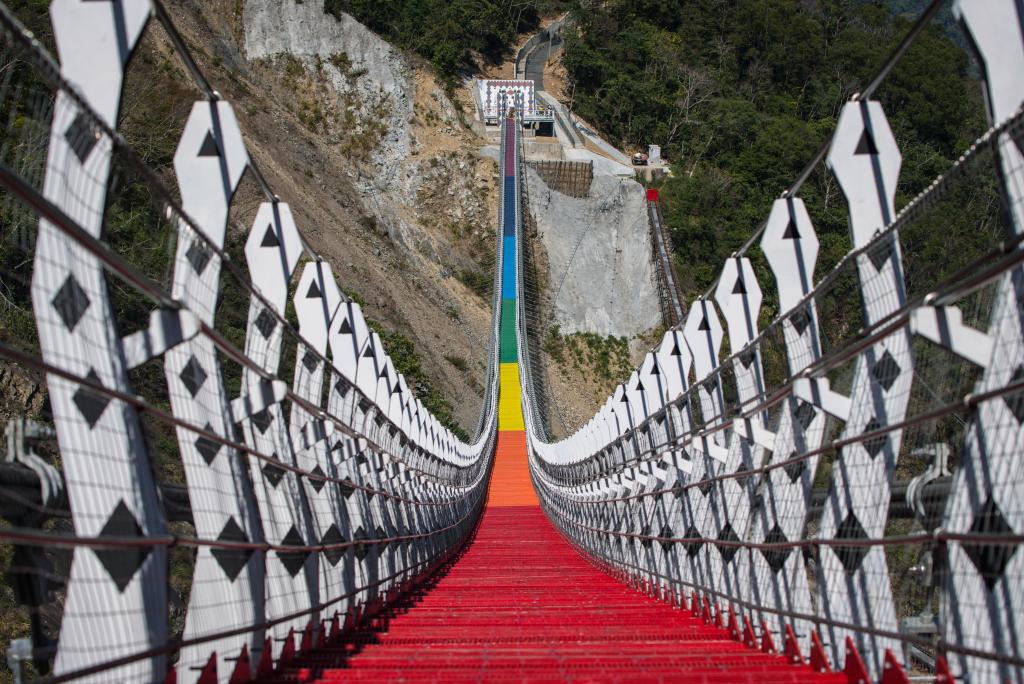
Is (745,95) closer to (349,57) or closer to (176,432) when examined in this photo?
(349,57)

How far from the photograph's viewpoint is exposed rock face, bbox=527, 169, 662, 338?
58250mm

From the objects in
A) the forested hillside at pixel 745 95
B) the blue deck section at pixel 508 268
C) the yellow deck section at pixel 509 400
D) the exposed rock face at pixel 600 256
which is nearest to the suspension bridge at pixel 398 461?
the yellow deck section at pixel 509 400

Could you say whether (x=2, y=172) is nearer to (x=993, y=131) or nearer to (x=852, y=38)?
(x=993, y=131)

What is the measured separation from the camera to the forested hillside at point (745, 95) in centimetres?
5719

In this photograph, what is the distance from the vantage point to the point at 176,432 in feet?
15.6

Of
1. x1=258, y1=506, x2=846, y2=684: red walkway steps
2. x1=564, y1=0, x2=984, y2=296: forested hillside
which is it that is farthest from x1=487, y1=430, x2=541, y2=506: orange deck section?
x1=258, y1=506, x2=846, y2=684: red walkway steps

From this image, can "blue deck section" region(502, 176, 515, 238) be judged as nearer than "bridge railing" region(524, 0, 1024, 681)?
No

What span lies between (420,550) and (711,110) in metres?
A: 66.5

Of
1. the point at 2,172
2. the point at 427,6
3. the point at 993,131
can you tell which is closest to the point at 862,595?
→ the point at 993,131

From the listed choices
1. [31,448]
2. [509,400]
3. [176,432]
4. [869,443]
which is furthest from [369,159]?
[31,448]

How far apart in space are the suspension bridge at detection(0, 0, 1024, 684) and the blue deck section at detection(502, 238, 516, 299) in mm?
44885

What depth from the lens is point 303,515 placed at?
588cm

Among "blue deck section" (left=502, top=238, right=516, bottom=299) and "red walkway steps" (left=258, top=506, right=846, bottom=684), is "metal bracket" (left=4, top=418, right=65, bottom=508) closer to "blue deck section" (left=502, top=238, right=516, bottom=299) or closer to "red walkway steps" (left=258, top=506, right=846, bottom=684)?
"red walkway steps" (left=258, top=506, right=846, bottom=684)

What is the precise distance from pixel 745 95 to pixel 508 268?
32.1m
